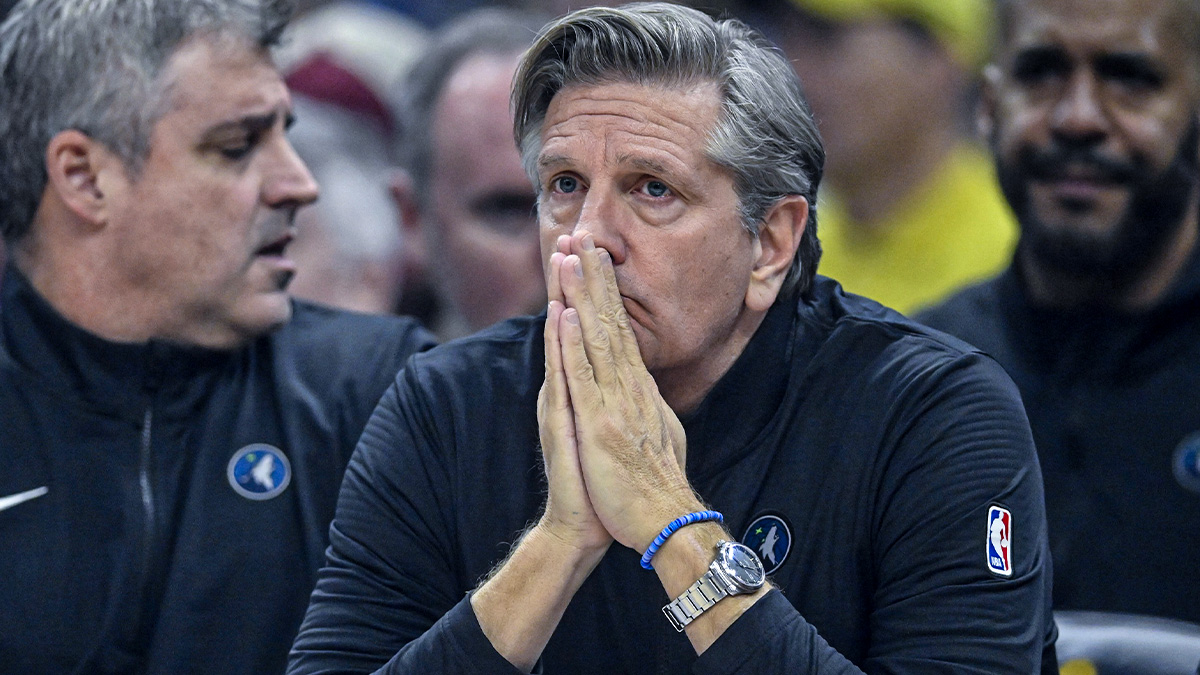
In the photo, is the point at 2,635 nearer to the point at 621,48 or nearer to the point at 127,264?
the point at 127,264

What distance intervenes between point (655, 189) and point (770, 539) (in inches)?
24.8

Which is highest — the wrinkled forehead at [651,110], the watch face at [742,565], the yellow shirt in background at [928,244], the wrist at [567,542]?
the wrinkled forehead at [651,110]

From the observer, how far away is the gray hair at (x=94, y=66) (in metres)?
3.34

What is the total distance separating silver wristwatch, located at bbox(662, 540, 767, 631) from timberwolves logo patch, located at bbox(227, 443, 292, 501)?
3.93 ft

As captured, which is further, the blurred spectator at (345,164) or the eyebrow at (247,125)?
the blurred spectator at (345,164)

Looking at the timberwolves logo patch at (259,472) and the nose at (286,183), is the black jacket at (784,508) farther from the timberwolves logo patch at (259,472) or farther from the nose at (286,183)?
the nose at (286,183)

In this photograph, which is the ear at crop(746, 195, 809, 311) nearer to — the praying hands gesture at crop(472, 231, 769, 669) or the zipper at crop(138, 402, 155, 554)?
the praying hands gesture at crop(472, 231, 769, 669)

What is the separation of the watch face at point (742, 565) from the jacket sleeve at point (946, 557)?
4cm

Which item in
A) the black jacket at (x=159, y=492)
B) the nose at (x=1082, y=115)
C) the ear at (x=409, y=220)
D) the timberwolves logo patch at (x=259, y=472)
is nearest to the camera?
the black jacket at (x=159, y=492)

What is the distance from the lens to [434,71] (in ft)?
16.6

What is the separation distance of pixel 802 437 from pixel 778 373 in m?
0.13

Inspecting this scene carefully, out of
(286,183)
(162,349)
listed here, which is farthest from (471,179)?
(162,349)

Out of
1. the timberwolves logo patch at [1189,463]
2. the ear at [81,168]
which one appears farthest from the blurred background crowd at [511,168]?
the ear at [81,168]

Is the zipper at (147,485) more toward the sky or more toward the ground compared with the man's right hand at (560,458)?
more toward the ground
